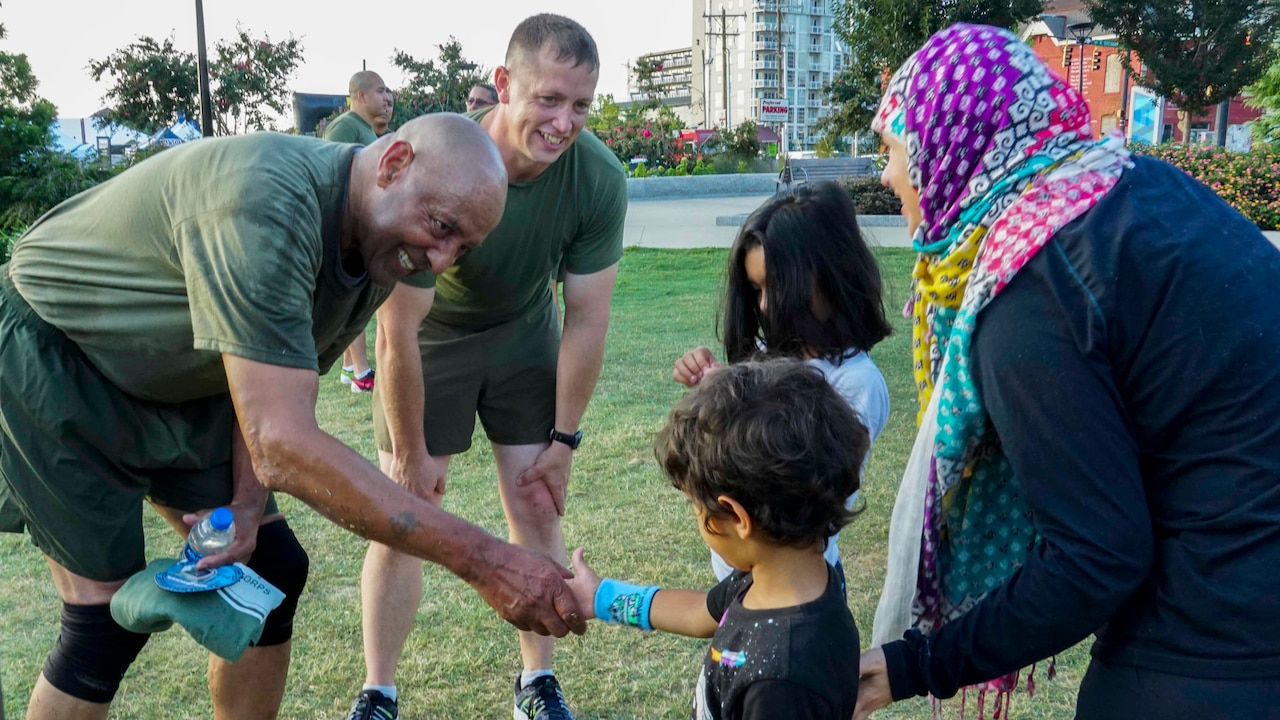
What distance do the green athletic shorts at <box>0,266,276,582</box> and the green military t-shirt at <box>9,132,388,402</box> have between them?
58 mm

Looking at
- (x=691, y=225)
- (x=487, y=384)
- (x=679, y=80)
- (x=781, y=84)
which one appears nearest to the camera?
(x=487, y=384)

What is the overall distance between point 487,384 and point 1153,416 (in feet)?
8.47

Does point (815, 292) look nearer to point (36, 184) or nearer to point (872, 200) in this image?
point (36, 184)

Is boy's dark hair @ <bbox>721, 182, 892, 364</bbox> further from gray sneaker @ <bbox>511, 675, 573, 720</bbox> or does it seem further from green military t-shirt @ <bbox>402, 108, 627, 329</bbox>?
gray sneaker @ <bbox>511, 675, 573, 720</bbox>

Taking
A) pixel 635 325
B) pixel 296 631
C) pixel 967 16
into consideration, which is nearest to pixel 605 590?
pixel 296 631

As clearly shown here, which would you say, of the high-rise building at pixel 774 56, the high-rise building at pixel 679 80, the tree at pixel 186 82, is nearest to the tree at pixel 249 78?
the tree at pixel 186 82

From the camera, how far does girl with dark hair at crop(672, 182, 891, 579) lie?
9.61 feet

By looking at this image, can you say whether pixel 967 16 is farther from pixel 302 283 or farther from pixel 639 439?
pixel 302 283

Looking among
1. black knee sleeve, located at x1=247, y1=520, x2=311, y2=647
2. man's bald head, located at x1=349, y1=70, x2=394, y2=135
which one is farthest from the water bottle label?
man's bald head, located at x1=349, y1=70, x2=394, y2=135

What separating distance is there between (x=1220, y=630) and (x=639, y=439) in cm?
514

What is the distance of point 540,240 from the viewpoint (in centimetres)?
359

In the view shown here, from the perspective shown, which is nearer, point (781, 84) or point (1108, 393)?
point (1108, 393)

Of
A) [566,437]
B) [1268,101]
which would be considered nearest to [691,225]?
[1268,101]

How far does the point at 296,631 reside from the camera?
4.17 m
